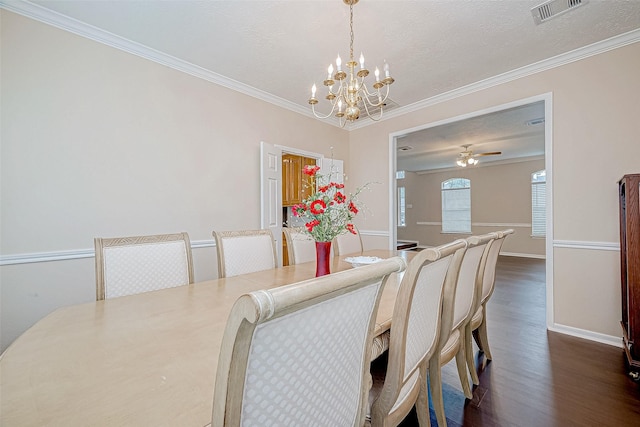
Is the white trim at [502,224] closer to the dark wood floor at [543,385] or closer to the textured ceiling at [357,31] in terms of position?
the dark wood floor at [543,385]

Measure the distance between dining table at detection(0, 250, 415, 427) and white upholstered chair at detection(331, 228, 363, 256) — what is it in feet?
4.78

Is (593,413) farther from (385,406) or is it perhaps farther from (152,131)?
(152,131)

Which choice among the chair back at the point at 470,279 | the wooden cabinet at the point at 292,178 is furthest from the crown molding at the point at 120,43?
the chair back at the point at 470,279

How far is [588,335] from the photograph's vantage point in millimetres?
2512

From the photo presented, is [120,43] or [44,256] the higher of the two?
[120,43]

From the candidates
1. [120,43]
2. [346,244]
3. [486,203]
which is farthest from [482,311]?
[486,203]

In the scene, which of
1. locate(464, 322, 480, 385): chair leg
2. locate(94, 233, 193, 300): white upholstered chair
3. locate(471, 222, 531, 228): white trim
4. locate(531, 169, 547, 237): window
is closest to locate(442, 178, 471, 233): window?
locate(471, 222, 531, 228): white trim

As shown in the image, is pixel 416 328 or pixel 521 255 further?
pixel 521 255

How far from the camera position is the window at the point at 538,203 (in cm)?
685

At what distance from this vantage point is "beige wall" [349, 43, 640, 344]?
239 cm

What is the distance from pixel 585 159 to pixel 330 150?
2.95m

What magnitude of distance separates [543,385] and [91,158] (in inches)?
148

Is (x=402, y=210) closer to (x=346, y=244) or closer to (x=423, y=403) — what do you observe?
(x=346, y=244)

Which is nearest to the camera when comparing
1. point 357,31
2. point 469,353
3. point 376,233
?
point 469,353
